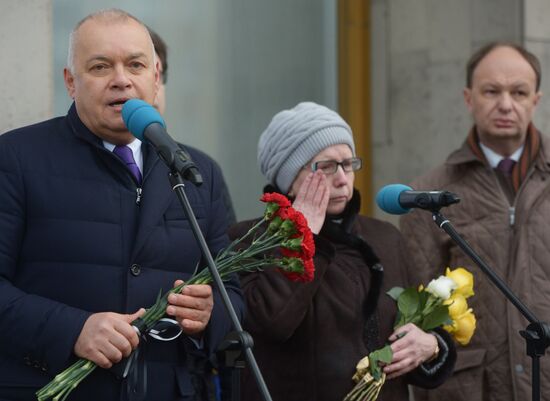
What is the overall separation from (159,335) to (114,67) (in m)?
0.85

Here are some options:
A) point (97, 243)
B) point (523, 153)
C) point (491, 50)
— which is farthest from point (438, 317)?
point (491, 50)

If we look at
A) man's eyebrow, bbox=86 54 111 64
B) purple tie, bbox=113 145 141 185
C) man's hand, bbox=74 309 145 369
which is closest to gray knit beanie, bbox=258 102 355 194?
purple tie, bbox=113 145 141 185

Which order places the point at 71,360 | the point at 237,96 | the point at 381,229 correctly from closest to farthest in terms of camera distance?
1. the point at 71,360
2. the point at 381,229
3. the point at 237,96

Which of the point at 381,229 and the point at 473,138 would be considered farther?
the point at 473,138

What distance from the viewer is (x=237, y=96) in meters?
7.18

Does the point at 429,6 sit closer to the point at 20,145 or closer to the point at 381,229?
the point at 381,229

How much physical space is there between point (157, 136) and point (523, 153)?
2727 millimetres

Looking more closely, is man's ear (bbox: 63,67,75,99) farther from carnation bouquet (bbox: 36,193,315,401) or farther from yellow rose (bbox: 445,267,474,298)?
yellow rose (bbox: 445,267,474,298)

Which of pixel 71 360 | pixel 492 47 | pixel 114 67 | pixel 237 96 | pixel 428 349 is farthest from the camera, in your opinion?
pixel 237 96

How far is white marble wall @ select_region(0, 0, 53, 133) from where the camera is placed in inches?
192

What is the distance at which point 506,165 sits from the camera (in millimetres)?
5684

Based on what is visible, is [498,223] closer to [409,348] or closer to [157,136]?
[409,348]

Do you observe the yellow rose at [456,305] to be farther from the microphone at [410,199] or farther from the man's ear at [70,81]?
the man's ear at [70,81]

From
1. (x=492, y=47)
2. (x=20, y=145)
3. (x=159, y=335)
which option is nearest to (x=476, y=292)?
(x=492, y=47)
